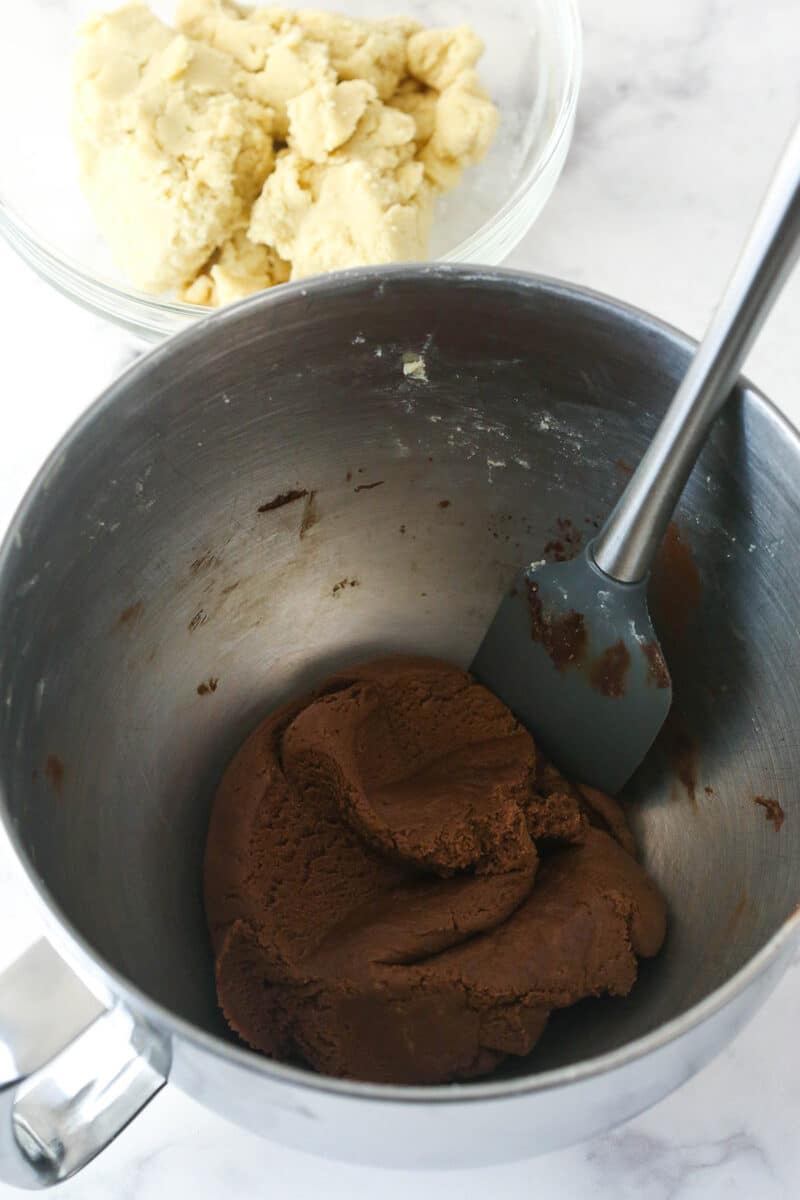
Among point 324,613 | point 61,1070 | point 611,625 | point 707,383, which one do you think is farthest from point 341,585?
point 61,1070

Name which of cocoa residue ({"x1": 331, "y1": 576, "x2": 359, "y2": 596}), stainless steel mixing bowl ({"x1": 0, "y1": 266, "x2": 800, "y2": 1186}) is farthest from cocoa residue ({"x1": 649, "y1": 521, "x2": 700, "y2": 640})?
cocoa residue ({"x1": 331, "y1": 576, "x2": 359, "y2": 596})

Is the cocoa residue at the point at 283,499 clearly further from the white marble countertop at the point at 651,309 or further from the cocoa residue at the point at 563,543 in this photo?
the white marble countertop at the point at 651,309

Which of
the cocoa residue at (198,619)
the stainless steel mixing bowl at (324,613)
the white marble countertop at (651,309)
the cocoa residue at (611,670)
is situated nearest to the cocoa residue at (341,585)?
the stainless steel mixing bowl at (324,613)

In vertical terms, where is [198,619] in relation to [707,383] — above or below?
below

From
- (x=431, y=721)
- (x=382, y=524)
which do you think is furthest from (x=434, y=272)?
(x=431, y=721)

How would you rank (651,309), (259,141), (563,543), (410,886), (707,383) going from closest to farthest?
(707,383)
(410,886)
(563,543)
(259,141)
(651,309)

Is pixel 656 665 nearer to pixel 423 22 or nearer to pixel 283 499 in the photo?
pixel 283 499

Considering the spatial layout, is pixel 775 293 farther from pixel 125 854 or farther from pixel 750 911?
pixel 125 854
